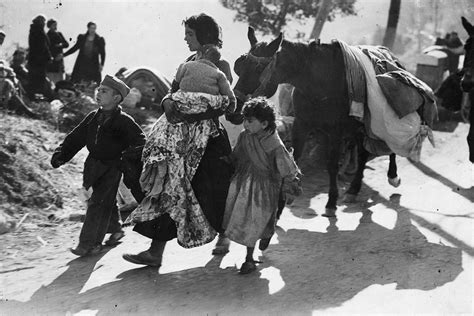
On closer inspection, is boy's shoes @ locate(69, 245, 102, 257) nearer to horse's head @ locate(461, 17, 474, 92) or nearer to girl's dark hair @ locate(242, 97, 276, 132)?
girl's dark hair @ locate(242, 97, 276, 132)

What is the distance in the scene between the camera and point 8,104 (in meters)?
9.09

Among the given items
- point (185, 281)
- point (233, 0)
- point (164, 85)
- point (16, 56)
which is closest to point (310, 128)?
point (185, 281)

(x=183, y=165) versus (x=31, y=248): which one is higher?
(x=183, y=165)

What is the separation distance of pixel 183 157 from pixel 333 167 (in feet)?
8.52

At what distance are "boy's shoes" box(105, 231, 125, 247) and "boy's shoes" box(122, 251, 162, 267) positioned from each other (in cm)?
88

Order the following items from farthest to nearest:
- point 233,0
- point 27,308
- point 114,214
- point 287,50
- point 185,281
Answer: point 233,0 → point 287,50 → point 114,214 → point 185,281 → point 27,308

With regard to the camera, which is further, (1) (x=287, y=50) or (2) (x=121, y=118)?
(1) (x=287, y=50)

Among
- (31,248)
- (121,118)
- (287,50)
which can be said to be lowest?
(31,248)

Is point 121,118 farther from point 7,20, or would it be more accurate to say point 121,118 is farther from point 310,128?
point 7,20

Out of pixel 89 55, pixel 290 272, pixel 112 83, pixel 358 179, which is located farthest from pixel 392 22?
pixel 290 272

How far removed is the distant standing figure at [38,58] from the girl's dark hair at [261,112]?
6.65 metres

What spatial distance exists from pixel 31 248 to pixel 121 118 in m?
1.65

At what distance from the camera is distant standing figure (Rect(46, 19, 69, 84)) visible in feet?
40.2

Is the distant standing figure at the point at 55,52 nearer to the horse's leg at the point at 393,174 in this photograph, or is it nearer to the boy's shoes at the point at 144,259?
the horse's leg at the point at 393,174
